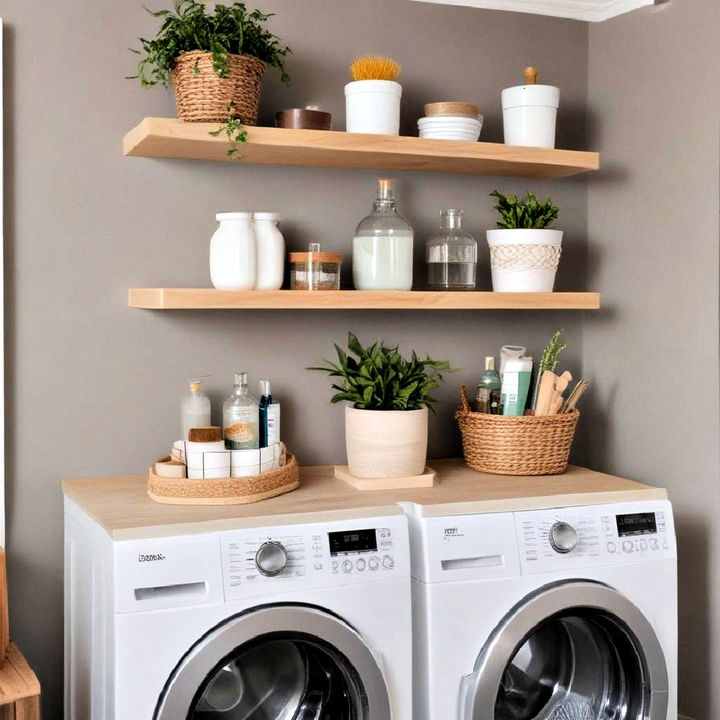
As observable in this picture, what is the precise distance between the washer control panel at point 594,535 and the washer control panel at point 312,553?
0.33 m

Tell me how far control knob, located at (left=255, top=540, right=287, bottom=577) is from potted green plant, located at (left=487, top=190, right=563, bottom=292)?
1.06 metres

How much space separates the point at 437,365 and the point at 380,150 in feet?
1.89

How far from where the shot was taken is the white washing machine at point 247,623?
2.00 m

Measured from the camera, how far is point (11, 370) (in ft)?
8.22

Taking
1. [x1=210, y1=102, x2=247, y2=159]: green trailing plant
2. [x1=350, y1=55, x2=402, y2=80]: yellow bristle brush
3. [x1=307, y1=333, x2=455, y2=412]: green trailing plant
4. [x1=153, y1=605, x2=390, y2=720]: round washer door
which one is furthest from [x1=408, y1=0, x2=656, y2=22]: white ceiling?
[x1=153, y1=605, x2=390, y2=720]: round washer door

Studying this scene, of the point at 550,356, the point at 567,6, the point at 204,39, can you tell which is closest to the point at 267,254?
the point at 204,39

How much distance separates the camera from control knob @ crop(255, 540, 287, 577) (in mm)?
2119

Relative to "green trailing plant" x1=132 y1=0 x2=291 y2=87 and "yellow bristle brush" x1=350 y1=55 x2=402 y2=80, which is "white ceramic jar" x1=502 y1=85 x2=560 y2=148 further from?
"green trailing plant" x1=132 y1=0 x2=291 y2=87

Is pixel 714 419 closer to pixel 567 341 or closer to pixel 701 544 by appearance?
pixel 701 544

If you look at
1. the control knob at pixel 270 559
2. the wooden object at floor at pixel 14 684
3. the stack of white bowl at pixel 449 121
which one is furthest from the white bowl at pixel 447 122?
the wooden object at floor at pixel 14 684

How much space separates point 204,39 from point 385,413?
3.31 ft

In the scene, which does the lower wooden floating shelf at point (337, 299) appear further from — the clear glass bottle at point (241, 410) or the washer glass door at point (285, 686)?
the washer glass door at point (285, 686)

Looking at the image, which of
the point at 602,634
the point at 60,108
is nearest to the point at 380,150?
the point at 60,108

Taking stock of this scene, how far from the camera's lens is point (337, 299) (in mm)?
2537
